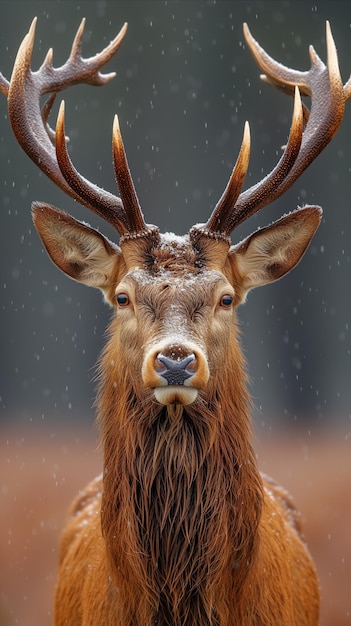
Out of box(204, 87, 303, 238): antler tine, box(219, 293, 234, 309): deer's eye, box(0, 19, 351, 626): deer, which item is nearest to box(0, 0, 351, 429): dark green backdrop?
box(0, 19, 351, 626): deer

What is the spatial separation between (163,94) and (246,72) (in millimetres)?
1368

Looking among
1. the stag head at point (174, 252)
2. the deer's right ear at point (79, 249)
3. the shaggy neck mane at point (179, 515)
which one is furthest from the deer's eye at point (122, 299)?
the shaggy neck mane at point (179, 515)

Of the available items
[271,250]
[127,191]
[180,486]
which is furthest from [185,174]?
[180,486]

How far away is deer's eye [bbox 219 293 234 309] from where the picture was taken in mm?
3837

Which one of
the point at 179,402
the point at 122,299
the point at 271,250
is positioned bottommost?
the point at 179,402

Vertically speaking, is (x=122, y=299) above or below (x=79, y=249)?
below

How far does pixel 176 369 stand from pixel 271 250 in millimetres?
1172

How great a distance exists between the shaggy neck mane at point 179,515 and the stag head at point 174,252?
0.14 m

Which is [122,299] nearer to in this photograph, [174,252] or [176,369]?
[174,252]

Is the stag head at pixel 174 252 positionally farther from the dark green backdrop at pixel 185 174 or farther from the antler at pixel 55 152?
the dark green backdrop at pixel 185 174

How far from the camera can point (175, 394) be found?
3.38 metres

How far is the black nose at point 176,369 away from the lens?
10.9ft

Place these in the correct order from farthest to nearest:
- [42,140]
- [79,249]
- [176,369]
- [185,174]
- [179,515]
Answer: [185,174] < [42,140] < [79,249] < [179,515] < [176,369]

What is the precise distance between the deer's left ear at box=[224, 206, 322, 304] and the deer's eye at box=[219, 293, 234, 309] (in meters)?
0.30
